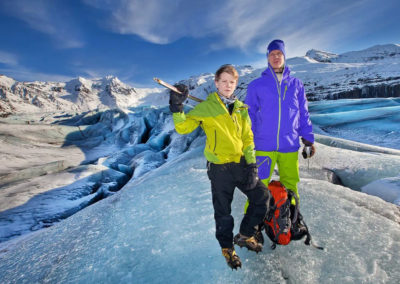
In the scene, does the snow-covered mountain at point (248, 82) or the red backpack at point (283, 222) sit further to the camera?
the snow-covered mountain at point (248, 82)

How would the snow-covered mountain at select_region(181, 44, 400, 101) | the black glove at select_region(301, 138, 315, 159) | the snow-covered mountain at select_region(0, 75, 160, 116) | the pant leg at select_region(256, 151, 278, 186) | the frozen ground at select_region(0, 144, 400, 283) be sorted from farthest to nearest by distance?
the snow-covered mountain at select_region(0, 75, 160, 116) → the snow-covered mountain at select_region(181, 44, 400, 101) → the black glove at select_region(301, 138, 315, 159) → the pant leg at select_region(256, 151, 278, 186) → the frozen ground at select_region(0, 144, 400, 283)

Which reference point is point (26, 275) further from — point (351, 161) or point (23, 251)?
point (351, 161)

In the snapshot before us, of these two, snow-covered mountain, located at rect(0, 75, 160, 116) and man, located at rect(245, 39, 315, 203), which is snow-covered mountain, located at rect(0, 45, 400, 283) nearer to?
man, located at rect(245, 39, 315, 203)

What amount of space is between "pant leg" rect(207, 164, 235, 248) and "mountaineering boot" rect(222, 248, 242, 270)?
0.04m

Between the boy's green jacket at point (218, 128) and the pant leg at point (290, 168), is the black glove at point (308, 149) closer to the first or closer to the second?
the pant leg at point (290, 168)

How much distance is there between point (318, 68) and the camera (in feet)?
194

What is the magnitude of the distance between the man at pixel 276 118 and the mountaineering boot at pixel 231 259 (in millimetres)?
836

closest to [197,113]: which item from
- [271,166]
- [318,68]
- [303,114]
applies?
[271,166]

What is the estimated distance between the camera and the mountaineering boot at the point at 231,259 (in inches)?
63.0

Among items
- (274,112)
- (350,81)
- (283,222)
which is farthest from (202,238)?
(350,81)

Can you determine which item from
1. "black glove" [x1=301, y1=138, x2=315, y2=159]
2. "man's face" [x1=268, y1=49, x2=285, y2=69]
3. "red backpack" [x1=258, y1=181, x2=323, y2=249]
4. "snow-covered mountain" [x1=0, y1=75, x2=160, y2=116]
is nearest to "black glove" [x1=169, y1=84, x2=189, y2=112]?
"man's face" [x1=268, y1=49, x2=285, y2=69]

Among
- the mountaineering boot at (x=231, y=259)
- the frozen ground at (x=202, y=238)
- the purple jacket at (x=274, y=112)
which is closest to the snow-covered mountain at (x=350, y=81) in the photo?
the frozen ground at (x=202, y=238)

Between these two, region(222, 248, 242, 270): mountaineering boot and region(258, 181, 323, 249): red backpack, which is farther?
region(258, 181, 323, 249): red backpack

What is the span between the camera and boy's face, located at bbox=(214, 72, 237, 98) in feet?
5.87
